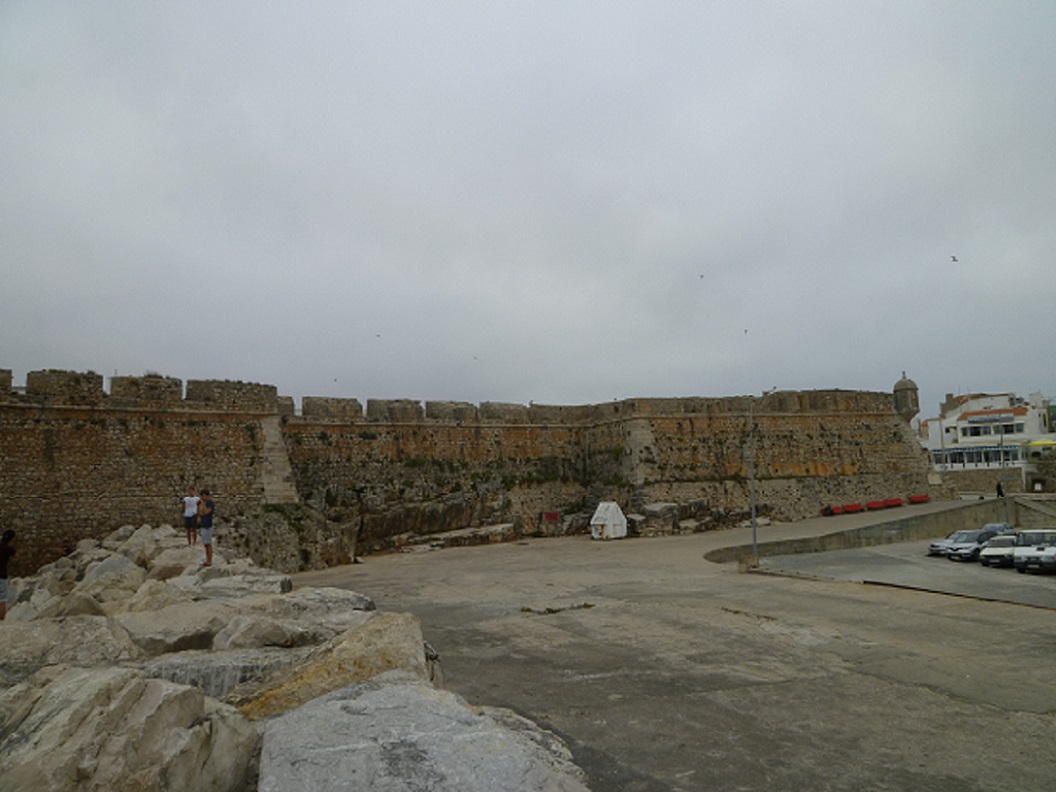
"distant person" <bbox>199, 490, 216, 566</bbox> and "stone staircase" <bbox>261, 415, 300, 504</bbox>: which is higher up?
"stone staircase" <bbox>261, 415, 300, 504</bbox>

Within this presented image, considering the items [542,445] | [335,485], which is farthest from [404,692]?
[542,445]

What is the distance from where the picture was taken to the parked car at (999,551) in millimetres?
16791

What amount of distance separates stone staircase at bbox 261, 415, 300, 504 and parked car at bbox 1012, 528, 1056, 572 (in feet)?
59.3

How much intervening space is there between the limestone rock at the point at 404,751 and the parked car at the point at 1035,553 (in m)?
16.6

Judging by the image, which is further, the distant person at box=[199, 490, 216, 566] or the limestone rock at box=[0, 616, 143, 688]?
the distant person at box=[199, 490, 216, 566]

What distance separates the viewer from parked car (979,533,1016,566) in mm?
16791

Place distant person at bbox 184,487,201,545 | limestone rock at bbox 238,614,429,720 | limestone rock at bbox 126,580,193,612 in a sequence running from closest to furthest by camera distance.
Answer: limestone rock at bbox 238,614,429,720
limestone rock at bbox 126,580,193,612
distant person at bbox 184,487,201,545

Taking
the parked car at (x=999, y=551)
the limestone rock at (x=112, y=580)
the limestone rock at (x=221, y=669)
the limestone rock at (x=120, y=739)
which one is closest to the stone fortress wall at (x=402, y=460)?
the limestone rock at (x=112, y=580)

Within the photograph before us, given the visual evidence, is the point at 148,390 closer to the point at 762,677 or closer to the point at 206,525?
the point at 206,525

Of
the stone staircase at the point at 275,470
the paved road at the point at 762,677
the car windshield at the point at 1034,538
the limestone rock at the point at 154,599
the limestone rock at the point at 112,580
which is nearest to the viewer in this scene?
the paved road at the point at 762,677

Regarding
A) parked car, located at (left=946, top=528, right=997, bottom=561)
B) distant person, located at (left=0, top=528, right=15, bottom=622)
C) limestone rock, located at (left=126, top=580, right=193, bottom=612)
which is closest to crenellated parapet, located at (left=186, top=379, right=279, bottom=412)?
distant person, located at (left=0, top=528, right=15, bottom=622)

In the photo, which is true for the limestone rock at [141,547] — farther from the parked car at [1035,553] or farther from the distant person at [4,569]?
the parked car at [1035,553]

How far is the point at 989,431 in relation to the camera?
53.8m

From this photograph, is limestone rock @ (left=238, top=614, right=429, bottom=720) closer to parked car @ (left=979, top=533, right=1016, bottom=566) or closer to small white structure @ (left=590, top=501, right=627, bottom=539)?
parked car @ (left=979, top=533, right=1016, bottom=566)
